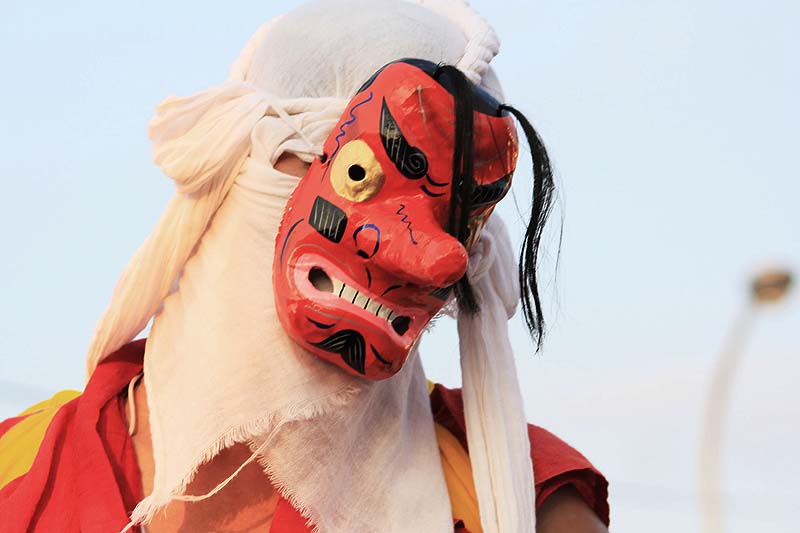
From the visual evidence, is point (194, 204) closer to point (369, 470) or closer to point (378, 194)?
point (378, 194)

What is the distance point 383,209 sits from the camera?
1197 mm

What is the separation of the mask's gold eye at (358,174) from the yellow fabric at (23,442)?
1.93ft

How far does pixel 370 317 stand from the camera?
1198 mm

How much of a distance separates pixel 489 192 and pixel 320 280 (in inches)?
9.0

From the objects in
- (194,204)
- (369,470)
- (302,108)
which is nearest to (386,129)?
(302,108)

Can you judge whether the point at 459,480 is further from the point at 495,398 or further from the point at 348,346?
the point at 348,346

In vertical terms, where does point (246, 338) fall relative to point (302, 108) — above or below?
below

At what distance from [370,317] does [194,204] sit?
323 mm

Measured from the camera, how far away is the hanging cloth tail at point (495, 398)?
136cm

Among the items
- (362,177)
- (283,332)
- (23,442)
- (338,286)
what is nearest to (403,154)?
(362,177)

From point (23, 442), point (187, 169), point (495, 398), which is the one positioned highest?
point (187, 169)

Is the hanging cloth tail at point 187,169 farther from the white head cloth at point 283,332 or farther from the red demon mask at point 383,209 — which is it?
the red demon mask at point 383,209

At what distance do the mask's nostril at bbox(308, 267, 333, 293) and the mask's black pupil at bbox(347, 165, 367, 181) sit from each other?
0.12 m

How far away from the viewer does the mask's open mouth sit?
1204 millimetres
